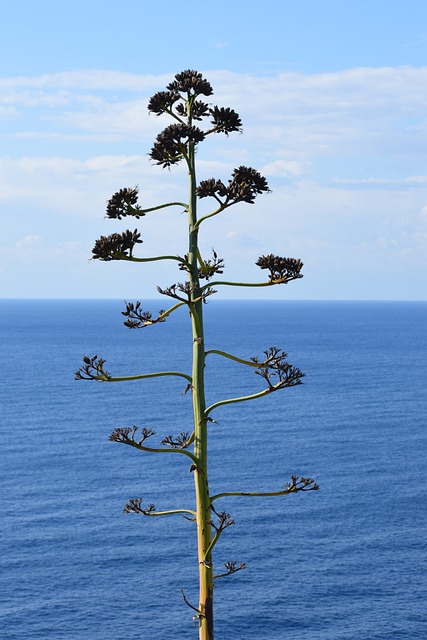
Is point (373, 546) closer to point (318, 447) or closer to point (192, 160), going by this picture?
point (318, 447)

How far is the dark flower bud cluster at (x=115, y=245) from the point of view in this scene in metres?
14.2

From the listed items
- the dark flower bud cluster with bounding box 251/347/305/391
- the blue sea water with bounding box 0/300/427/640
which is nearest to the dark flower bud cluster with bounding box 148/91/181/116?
the dark flower bud cluster with bounding box 251/347/305/391

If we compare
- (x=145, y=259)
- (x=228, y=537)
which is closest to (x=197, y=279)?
(x=145, y=259)

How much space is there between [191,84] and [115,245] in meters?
3.49

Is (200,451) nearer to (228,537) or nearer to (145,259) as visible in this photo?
(145,259)

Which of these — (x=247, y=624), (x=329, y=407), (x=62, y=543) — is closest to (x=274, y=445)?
(x=329, y=407)

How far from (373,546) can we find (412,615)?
18.7 meters

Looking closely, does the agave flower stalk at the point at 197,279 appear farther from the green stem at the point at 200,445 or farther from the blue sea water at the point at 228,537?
the blue sea water at the point at 228,537

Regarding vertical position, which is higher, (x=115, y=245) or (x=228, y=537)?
(x=115, y=245)

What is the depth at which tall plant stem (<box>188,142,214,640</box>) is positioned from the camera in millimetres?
14398

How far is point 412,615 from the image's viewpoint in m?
92.0

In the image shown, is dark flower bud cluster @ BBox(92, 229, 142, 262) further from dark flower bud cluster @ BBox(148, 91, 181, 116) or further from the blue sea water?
the blue sea water

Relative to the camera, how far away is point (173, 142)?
15055 mm

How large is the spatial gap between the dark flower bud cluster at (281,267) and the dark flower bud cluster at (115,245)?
87.3 inches
